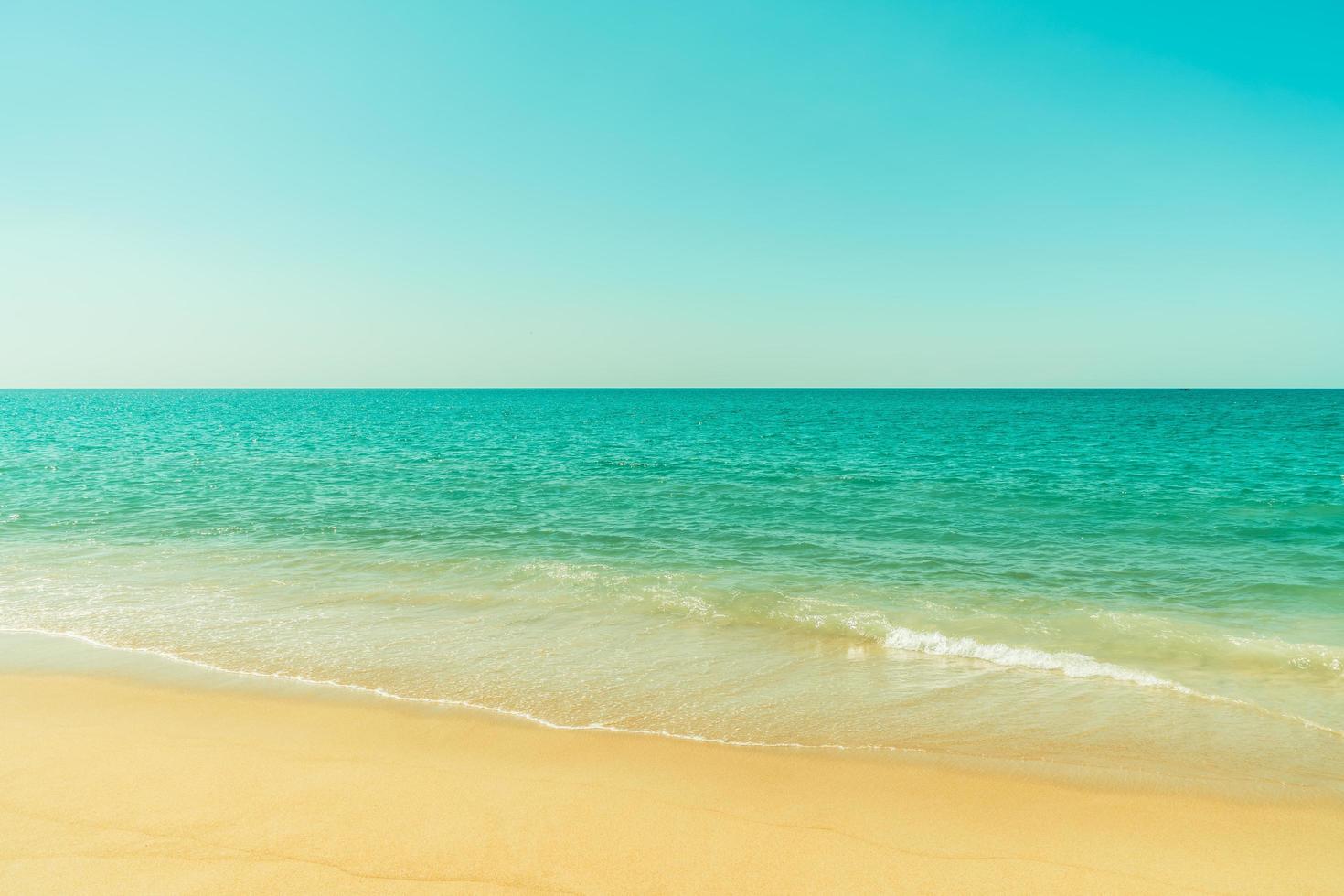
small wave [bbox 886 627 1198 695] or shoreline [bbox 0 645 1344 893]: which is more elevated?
small wave [bbox 886 627 1198 695]

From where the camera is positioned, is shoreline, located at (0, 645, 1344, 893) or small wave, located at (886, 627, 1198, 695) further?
Answer: small wave, located at (886, 627, 1198, 695)

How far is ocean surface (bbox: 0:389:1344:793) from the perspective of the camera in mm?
7621

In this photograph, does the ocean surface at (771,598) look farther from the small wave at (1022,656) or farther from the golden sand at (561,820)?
the golden sand at (561,820)

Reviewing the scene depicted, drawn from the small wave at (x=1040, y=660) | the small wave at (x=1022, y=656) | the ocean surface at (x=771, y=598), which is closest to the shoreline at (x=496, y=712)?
the ocean surface at (x=771, y=598)

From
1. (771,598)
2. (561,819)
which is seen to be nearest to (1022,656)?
(771,598)

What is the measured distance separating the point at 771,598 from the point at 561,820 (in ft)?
23.3

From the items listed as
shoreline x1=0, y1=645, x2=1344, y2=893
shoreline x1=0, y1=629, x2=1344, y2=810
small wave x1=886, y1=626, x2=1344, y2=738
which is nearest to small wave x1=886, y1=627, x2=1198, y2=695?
small wave x1=886, y1=626, x2=1344, y2=738

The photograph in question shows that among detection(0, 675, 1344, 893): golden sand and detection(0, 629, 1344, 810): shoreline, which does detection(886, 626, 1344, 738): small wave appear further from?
detection(0, 675, 1344, 893): golden sand

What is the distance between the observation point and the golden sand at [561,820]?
Result: 484cm

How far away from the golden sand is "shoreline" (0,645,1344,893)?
0.02 m

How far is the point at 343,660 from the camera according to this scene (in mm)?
9070

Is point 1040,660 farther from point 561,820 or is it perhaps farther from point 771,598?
point 561,820

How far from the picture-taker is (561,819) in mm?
5523

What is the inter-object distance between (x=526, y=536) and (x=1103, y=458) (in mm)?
30891
